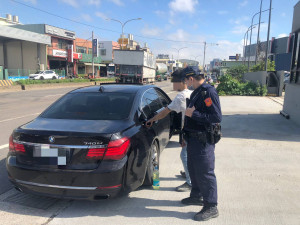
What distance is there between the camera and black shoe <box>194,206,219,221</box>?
9.57 ft

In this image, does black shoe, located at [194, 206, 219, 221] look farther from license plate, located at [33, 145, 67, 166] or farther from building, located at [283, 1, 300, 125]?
building, located at [283, 1, 300, 125]

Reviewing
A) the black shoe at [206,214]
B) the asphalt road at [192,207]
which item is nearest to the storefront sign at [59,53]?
the asphalt road at [192,207]

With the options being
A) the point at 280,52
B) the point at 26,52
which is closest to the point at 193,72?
the point at 26,52

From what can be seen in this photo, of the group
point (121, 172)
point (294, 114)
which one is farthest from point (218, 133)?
point (294, 114)

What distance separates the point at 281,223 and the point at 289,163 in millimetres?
2219

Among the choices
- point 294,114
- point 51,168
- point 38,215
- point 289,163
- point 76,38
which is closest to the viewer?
point 51,168

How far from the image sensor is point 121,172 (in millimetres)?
2826

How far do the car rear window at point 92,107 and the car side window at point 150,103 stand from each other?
30cm

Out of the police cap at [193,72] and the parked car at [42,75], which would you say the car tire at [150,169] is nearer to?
the police cap at [193,72]

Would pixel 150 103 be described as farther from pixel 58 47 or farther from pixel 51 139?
pixel 58 47

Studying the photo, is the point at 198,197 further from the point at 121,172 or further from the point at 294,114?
the point at 294,114

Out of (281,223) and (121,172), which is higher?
(121,172)

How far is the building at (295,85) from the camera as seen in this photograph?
848 centimetres

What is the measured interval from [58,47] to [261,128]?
4319 cm
